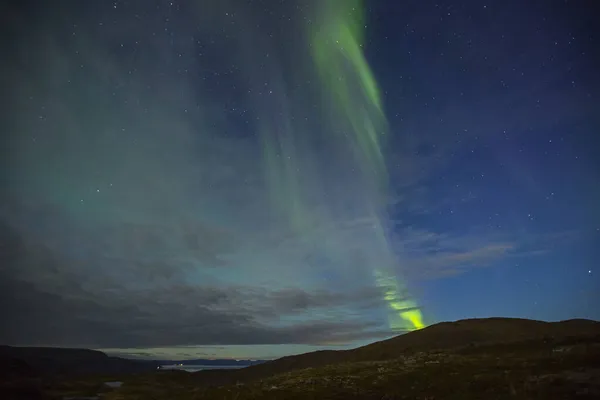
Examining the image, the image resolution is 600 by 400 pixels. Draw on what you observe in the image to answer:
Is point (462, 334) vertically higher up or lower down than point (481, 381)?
higher up

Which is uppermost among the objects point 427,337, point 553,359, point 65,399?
point 427,337

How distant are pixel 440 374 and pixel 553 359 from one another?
527 inches

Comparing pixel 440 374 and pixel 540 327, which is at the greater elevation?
pixel 540 327

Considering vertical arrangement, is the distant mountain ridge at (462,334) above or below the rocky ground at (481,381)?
above

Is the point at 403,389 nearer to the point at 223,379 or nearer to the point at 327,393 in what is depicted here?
the point at 327,393

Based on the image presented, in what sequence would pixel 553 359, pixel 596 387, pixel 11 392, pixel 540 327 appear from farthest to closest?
pixel 540 327
pixel 11 392
pixel 553 359
pixel 596 387

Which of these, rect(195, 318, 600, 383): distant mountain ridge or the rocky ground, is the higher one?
rect(195, 318, 600, 383): distant mountain ridge

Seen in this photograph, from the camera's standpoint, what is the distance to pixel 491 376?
4322cm

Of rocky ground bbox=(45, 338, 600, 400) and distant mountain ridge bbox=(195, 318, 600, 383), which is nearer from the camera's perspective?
rocky ground bbox=(45, 338, 600, 400)

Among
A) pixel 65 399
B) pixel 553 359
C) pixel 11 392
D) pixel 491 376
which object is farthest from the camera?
pixel 11 392

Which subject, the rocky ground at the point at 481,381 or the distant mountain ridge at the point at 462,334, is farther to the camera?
the distant mountain ridge at the point at 462,334

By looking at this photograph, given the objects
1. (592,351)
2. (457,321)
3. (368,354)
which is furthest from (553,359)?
(457,321)

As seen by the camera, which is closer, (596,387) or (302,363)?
(596,387)

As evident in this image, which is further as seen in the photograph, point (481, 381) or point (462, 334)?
point (462, 334)
